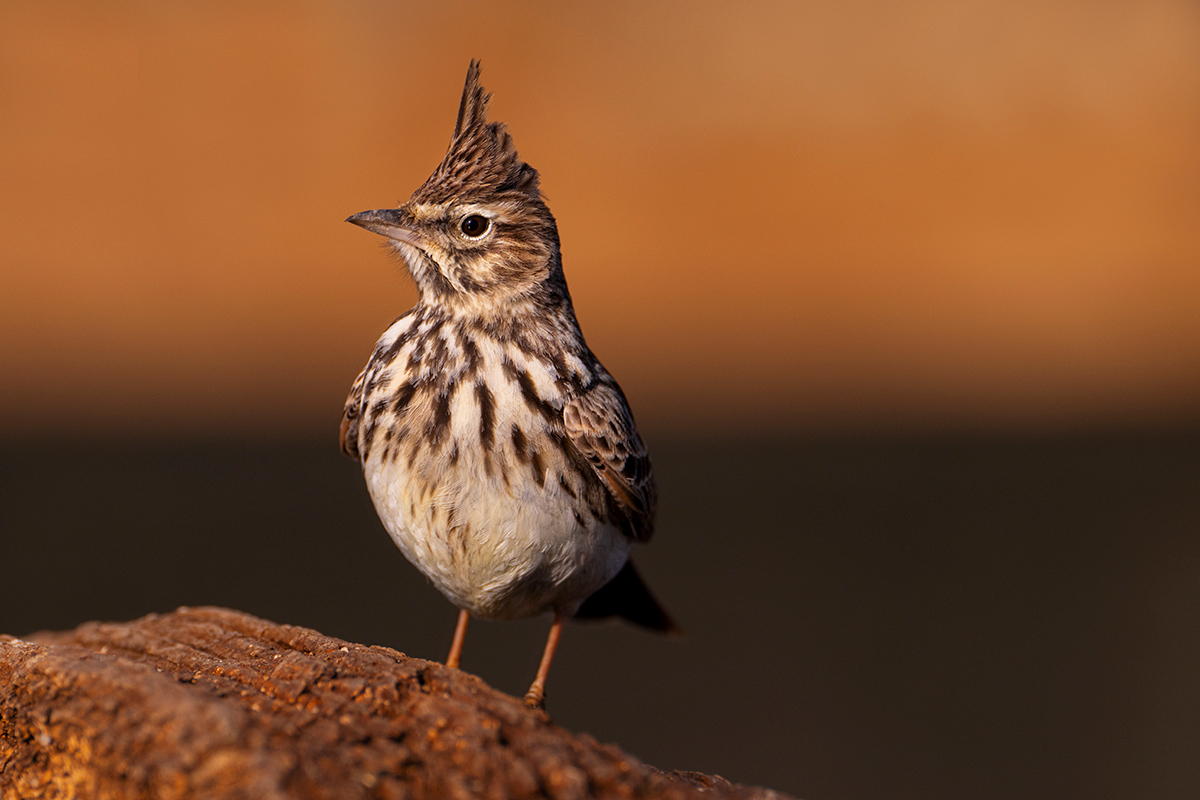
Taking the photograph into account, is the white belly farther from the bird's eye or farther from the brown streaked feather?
the bird's eye

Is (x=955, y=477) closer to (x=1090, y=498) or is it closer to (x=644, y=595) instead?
(x=1090, y=498)

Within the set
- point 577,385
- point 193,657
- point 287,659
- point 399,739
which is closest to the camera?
point 399,739

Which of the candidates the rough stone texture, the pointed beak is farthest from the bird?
the rough stone texture

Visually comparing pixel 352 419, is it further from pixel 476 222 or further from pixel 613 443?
pixel 613 443

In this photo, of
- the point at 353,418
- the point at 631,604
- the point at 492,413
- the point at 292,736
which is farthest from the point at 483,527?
the point at 631,604

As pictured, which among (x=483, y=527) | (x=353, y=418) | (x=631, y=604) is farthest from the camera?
(x=631, y=604)

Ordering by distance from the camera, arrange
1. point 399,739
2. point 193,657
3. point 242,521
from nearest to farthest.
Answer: point 399,739 < point 193,657 < point 242,521

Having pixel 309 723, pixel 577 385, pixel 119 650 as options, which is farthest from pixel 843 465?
pixel 309 723
